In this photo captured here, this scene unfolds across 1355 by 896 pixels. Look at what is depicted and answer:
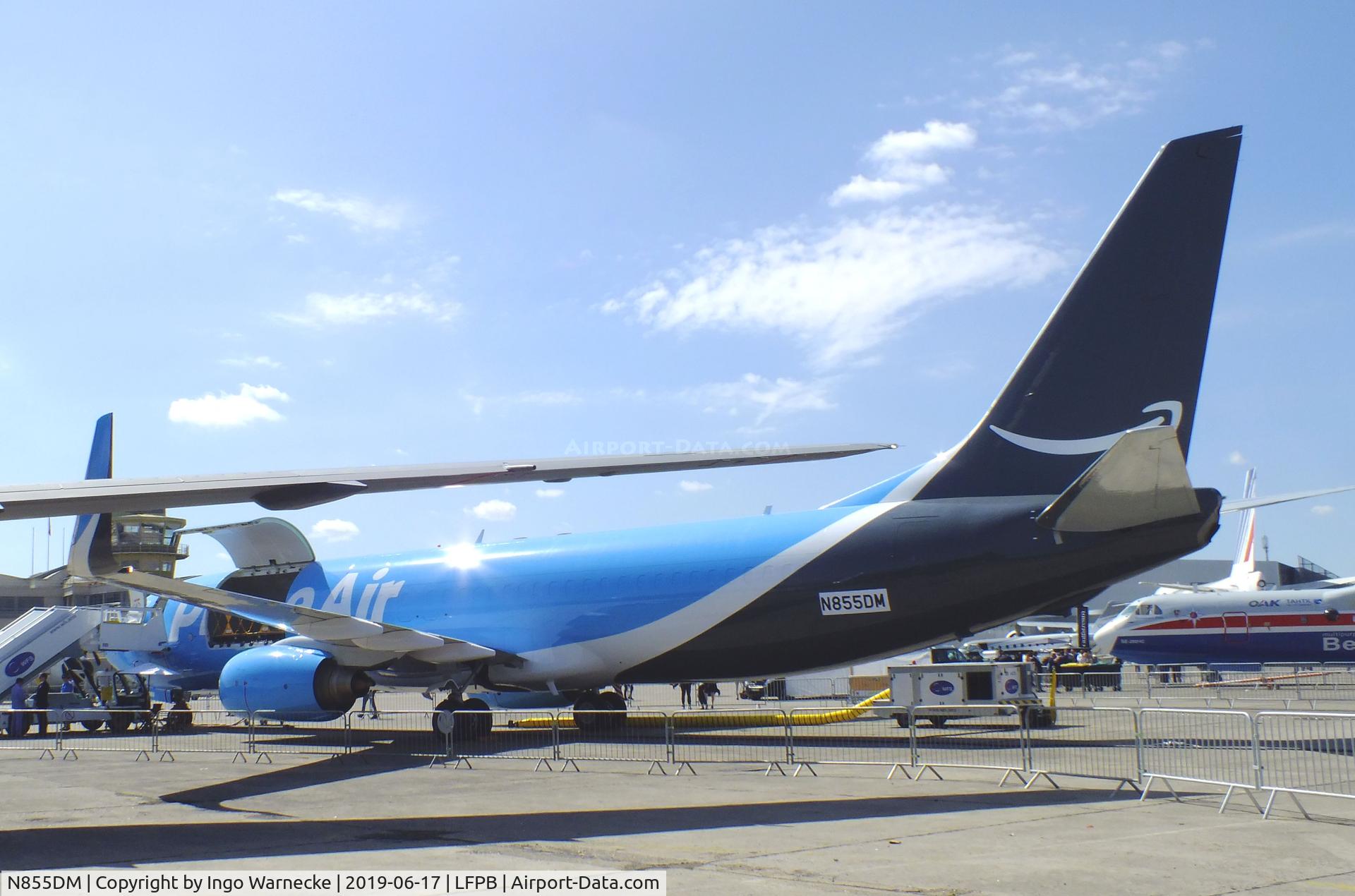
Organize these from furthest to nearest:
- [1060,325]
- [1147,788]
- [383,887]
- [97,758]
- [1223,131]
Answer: [97,758] < [1060,325] < [1223,131] < [1147,788] < [383,887]

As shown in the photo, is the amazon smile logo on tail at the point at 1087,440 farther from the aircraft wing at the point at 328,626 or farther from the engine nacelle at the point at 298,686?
the engine nacelle at the point at 298,686

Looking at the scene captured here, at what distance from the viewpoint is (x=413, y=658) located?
62.3 ft

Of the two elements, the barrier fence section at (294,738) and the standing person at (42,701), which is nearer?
the barrier fence section at (294,738)

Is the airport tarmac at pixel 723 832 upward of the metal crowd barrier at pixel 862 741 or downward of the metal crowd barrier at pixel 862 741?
upward

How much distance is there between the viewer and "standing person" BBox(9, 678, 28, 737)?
75.9 ft

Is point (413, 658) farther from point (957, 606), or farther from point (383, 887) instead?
point (383, 887)

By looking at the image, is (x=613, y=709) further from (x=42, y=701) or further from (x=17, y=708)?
(x=17, y=708)

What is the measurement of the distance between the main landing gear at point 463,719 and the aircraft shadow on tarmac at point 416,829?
25.1 feet

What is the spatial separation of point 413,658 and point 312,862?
11444mm

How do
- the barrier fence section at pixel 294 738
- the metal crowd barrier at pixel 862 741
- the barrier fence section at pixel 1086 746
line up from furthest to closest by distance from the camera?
the barrier fence section at pixel 294 738
the barrier fence section at pixel 1086 746
the metal crowd barrier at pixel 862 741

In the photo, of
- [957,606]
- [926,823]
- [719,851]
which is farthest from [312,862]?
[957,606]

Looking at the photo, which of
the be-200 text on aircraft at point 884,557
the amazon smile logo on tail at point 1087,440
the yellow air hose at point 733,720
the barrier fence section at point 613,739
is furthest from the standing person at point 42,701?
the amazon smile logo on tail at point 1087,440

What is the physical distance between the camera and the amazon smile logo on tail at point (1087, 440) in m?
14.3

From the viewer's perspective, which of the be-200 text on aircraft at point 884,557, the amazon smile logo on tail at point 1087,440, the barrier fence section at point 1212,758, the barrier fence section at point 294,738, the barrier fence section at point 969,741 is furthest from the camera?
the barrier fence section at point 294,738
